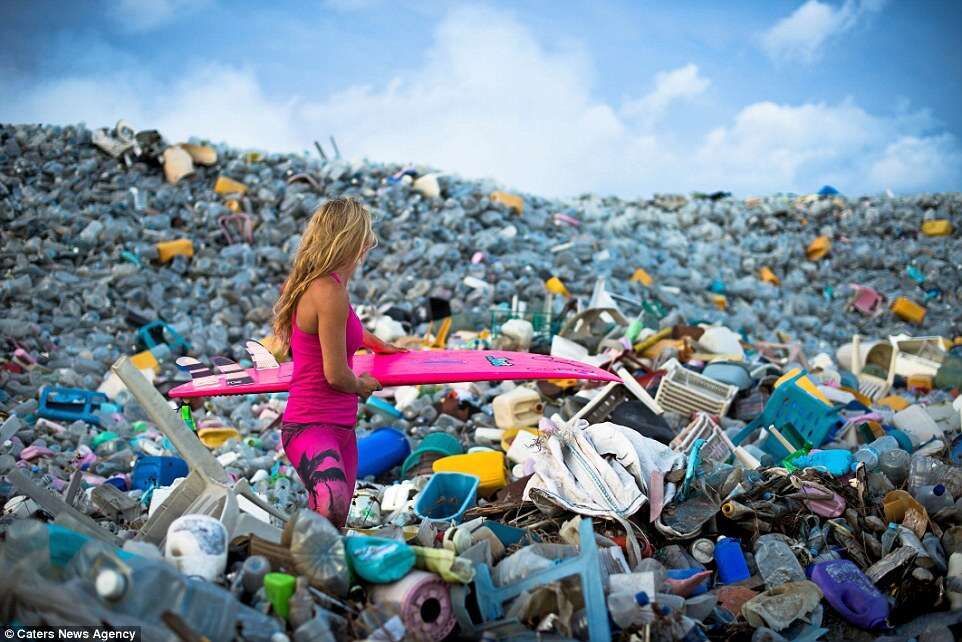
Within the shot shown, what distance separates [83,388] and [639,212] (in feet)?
32.3

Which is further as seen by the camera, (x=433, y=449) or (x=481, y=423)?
(x=481, y=423)

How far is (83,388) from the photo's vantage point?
21.6 ft

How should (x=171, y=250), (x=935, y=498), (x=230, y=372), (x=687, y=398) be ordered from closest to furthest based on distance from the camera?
1. (x=935, y=498)
2. (x=230, y=372)
3. (x=687, y=398)
4. (x=171, y=250)

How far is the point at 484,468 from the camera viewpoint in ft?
14.4

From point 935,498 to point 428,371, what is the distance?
2607 millimetres

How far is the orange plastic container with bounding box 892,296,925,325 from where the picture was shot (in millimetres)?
10759

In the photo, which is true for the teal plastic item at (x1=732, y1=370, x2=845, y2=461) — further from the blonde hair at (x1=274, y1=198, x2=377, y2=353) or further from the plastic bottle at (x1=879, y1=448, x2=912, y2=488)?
the blonde hair at (x1=274, y1=198, x2=377, y2=353)

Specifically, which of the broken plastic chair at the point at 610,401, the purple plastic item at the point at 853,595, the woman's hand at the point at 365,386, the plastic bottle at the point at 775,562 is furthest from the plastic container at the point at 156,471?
the purple plastic item at the point at 853,595

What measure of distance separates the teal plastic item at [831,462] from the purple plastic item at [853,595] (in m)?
0.75

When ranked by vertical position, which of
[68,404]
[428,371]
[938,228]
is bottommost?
[68,404]

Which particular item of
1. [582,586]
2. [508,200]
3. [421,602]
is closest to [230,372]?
[421,602]

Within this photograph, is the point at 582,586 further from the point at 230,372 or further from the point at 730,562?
the point at 230,372

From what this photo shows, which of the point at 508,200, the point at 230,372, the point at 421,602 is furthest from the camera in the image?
the point at 508,200

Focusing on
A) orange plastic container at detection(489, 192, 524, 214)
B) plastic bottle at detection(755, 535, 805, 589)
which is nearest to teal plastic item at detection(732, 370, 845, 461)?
plastic bottle at detection(755, 535, 805, 589)
